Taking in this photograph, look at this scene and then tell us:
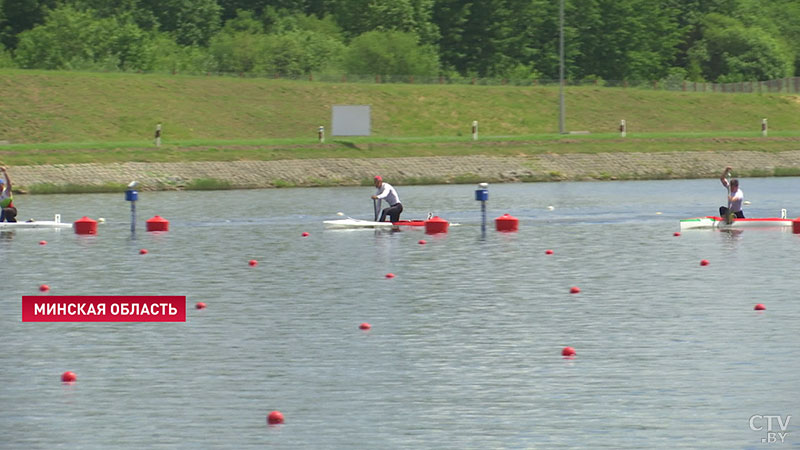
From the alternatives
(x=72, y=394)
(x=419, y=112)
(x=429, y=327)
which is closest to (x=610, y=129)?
(x=419, y=112)

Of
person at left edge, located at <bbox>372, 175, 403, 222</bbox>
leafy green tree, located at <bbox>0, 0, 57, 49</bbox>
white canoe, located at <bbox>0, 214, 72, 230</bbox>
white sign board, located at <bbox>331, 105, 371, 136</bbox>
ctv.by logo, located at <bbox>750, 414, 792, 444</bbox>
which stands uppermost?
leafy green tree, located at <bbox>0, 0, 57, 49</bbox>

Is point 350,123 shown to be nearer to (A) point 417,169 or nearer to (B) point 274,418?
(A) point 417,169

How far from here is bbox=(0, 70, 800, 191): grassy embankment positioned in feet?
240

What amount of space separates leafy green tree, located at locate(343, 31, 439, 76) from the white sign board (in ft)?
115


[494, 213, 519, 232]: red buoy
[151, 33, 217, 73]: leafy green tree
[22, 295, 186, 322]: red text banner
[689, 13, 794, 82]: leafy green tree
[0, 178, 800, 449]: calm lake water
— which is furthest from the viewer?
[689, 13, 794, 82]: leafy green tree

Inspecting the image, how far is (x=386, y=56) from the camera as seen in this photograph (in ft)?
375

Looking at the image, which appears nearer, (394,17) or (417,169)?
(417,169)

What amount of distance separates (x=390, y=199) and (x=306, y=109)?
2084 inches

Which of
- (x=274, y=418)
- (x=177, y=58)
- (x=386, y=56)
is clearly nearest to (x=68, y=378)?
(x=274, y=418)

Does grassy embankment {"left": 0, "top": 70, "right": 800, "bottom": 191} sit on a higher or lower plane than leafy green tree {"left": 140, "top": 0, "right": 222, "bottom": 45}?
lower

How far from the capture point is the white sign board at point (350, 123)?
255 ft

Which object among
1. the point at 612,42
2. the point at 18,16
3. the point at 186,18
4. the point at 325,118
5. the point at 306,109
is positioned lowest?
the point at 325,118

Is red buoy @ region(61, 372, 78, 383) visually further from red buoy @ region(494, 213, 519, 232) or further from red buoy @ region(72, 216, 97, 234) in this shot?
red buoy @ region(494, 213, 519, 232)

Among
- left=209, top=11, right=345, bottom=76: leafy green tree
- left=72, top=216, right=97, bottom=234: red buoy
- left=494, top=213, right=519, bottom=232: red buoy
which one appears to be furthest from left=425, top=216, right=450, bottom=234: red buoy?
left=209, top=11, right=345, bottom=76: leafy green tree
